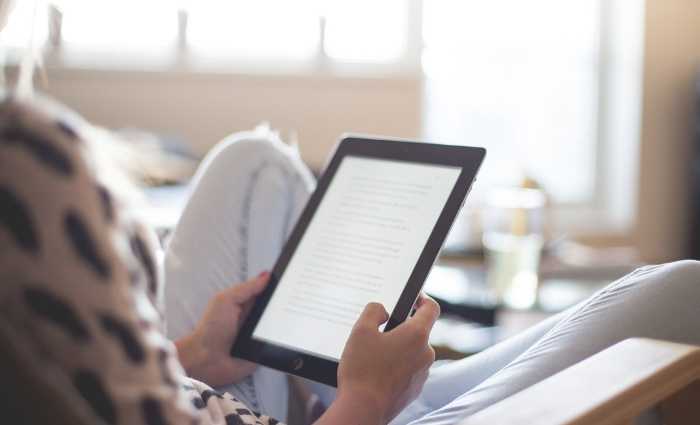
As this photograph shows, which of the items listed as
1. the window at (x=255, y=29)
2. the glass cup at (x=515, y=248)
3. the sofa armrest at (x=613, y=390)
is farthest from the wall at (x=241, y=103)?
the sofa armrest at (x=613, y=390)

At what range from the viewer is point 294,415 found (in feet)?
4.33

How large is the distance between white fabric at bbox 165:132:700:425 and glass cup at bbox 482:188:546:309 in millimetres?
1090

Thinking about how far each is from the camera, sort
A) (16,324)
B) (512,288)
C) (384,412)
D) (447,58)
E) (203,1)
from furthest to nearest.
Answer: (447,58) → (203,1) → (512,288) → (384,412) → (16,324)

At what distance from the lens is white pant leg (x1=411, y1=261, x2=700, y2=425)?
0.87 metres

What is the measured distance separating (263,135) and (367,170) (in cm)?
29

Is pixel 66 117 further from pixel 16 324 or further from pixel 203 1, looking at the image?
pixel 203 1

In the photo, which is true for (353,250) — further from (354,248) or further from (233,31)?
(233,31)

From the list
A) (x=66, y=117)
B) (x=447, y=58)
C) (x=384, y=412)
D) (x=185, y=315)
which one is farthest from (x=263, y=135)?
(x=447, y=58)

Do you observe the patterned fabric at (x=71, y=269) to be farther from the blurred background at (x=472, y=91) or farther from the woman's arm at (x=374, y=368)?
the blurred background at (x=472, y=91)

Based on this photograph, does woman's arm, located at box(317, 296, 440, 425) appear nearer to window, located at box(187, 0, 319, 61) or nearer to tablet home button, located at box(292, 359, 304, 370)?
tablet home button, located at box(292, 359, 304, 370)

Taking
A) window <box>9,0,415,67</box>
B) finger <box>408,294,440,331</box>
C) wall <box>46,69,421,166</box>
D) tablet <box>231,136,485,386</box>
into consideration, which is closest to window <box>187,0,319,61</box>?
window <box>9,0,415,67</box>

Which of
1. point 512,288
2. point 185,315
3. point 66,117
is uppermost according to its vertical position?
point 66,117

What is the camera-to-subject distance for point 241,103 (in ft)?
11.8

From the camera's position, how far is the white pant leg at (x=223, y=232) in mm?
1271
